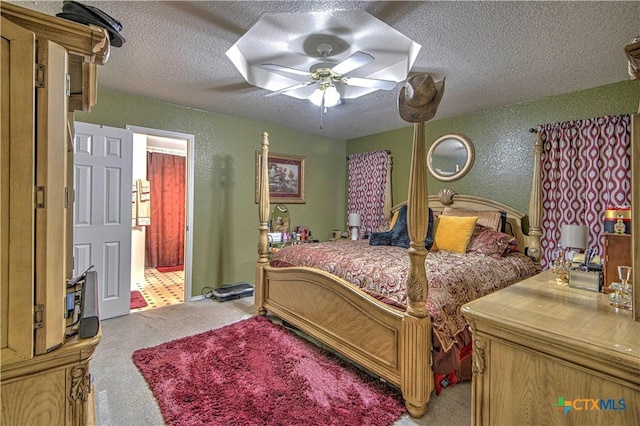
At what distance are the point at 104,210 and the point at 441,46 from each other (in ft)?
11.8

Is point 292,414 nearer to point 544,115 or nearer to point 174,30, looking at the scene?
point 174,30

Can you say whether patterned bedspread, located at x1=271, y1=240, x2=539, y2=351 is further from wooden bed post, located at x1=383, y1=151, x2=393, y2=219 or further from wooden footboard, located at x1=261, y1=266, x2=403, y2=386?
wooden bed post, located at x1=383, y1=151, x2=393, y2=219

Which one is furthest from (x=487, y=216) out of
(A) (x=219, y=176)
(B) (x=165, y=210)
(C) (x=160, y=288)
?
(B) (x=165, y=210)

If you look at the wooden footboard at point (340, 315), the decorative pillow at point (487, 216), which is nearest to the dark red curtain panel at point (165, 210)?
the wooden footboard at point (340, 315)

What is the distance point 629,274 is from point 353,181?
4230 millimetres

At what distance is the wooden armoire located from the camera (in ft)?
2.57

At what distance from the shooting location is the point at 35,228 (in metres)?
0.82

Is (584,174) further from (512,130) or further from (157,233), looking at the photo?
(157,233)

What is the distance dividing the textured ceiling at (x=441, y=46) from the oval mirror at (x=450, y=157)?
0.50 metres

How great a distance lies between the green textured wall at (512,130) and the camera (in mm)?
2869

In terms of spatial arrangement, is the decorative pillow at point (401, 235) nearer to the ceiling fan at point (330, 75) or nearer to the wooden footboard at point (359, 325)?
the wooden footboard at point (359, 325)

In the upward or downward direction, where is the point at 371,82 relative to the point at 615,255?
upward

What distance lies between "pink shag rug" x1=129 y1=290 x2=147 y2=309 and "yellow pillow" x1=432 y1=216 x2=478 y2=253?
11.9 feet

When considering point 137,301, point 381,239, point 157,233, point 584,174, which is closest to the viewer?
point 584,174
